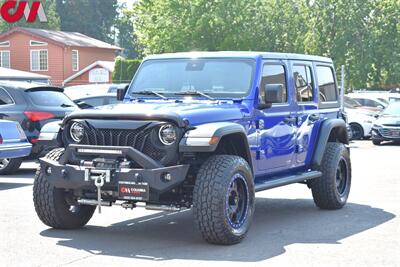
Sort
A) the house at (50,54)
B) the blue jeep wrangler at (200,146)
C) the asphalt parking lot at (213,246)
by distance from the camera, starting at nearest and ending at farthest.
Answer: the asphalt parking lot at (213,246) → the blue jeep wrangler at (200,146) → the house at (50,54)

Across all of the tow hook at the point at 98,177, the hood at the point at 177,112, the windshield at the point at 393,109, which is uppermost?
the hood at the point at 177,112

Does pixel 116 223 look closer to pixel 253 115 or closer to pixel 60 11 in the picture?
pixel 253 115

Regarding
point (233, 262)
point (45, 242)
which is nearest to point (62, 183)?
point (45, 242)

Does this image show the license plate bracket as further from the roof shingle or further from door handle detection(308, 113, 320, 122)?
the roof shingle

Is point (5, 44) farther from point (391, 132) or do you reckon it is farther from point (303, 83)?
point (303, 83)

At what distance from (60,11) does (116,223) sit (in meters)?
91.7

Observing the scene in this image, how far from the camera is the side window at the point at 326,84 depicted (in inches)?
398

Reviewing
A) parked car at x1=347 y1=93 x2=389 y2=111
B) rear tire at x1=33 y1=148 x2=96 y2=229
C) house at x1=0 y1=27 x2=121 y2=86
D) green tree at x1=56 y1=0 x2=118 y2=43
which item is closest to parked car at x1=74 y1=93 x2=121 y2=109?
rear tire at x1=33 y1=148 x2=96 y2=229

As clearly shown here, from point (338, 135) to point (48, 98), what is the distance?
6052 mm

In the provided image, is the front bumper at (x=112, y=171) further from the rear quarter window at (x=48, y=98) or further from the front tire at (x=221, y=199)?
the rear quarter window at (x=48, y=98)

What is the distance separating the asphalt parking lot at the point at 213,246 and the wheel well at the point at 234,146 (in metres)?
0.85

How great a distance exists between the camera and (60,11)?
97.2 m

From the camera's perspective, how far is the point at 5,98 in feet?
45.8

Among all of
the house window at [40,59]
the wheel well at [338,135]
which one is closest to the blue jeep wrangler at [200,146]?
the wheel well at [338,135]
